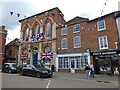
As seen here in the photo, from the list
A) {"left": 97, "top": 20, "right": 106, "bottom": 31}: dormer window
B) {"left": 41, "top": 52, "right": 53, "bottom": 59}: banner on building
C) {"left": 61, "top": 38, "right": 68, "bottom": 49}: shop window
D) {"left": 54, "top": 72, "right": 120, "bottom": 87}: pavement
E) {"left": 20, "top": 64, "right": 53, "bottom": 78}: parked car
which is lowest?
{"left": 54, "top": 72, "right": 120, "bottom": 87}: pavement

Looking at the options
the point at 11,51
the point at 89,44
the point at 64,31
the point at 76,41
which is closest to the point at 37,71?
the point at 89,44

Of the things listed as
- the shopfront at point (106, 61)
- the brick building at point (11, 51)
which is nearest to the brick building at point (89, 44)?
the shopfront at point (106, 61)

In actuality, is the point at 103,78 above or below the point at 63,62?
below

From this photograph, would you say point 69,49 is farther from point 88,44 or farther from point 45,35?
point 45,35

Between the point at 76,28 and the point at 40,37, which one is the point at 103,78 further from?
the point at 40,37

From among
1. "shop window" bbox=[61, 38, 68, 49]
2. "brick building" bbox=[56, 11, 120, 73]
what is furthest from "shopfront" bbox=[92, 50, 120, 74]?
"shop window" bbox=[61, 38, 68, 49]

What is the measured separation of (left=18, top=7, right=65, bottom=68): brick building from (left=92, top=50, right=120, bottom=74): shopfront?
7.89 m

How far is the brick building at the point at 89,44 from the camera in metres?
18.3

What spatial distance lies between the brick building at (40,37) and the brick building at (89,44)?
195 centimetres

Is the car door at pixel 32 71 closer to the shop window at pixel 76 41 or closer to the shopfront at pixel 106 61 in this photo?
the shopfront at pixel 106 61

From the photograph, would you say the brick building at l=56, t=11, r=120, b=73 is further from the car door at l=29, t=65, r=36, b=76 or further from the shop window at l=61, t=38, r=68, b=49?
the car door at l=29, t=65, r=36, b=76

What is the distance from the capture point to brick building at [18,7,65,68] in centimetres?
2612

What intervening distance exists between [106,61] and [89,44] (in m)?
3.43

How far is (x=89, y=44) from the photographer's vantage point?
20781mm
